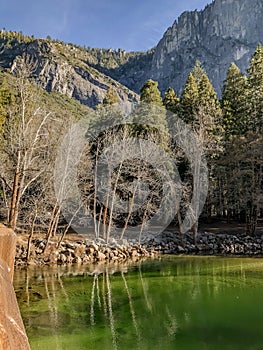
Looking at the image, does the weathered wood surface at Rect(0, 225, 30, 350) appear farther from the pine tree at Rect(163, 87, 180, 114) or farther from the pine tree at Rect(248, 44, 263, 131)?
the pine tree at Rect(163, 87, 180, 114)

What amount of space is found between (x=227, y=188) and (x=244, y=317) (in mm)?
18053

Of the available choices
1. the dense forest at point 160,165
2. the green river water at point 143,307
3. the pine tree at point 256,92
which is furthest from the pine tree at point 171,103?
the green river water at point 143,307

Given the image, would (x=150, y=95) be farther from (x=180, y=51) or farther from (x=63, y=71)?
(x=180, y=51)

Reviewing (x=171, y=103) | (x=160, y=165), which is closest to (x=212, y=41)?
(x=171, y=103)

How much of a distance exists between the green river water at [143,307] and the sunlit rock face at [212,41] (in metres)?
93.9

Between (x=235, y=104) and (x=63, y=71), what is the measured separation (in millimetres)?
89837

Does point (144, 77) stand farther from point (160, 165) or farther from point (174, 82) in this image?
point (160, 165)

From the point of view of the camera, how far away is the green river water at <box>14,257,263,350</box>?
696 cm

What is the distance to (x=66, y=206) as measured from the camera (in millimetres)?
20734

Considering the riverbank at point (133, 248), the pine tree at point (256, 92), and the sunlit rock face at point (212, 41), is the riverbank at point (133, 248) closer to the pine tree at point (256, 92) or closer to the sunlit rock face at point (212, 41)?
the pine tree at point (256, 92)

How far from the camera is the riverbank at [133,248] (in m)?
17.6

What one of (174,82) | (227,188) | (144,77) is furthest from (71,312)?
(144,77)

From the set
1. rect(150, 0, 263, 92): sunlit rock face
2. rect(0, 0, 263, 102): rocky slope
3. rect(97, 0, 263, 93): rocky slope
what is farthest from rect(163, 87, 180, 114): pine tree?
rect(150, 0, 263, 92): sunlit rock face

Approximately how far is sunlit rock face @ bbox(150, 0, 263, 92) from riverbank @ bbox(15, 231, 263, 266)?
8448 centimetres
